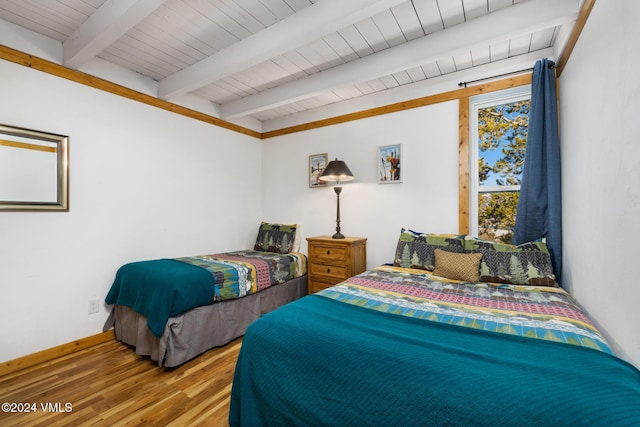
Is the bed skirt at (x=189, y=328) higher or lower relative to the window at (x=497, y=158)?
lower

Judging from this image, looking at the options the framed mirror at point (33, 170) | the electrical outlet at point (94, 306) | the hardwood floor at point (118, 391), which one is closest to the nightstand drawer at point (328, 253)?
the hardwood floor at point (118, 391)

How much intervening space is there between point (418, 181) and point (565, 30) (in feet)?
5.04

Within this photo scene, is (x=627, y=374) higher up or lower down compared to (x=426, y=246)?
lower down

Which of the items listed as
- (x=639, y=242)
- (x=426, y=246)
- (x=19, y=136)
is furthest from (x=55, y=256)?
(x=639, y=242)

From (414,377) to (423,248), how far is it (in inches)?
66.2

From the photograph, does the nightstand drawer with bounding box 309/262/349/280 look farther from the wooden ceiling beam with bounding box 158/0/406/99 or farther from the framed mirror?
the framed mirror

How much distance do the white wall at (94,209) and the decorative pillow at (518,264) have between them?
2.99 m

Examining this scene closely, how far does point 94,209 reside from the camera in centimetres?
255

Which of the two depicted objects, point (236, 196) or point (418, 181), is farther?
point (236, 196)

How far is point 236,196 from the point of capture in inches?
153

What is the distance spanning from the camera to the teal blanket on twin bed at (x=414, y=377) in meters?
0.77

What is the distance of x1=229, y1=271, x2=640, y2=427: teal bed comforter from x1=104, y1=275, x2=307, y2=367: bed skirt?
111cm

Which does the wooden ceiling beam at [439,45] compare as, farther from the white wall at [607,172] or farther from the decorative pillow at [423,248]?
the decorative pillow at [423,248]

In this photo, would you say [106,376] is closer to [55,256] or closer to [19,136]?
[55,256]
